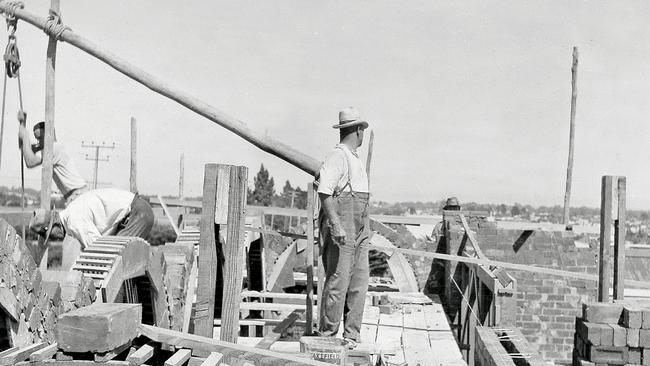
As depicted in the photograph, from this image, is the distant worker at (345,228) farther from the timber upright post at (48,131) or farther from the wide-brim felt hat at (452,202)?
the wide-brim felt hat at (452,202)

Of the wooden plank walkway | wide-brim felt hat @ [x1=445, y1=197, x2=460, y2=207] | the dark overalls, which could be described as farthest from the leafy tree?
the dark overalls

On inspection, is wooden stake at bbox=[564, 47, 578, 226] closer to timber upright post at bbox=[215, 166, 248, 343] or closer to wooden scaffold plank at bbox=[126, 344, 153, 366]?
timber upright post at bbox=[215, 166, 248, 343]

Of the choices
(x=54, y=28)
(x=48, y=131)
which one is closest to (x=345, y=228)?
(x=48, y=131)

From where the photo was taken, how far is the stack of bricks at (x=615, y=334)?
221 inches

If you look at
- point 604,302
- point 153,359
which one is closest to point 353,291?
point 604,302

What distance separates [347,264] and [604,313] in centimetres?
220

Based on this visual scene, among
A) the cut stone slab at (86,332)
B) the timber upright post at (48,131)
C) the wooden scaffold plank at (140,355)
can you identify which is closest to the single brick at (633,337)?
the wooden scaffold plank at (140,355)

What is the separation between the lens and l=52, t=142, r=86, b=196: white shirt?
659 cm

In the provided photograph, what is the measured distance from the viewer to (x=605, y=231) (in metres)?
5.96

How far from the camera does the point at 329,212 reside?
5.25 m

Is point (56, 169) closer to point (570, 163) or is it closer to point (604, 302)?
point (604, 302)

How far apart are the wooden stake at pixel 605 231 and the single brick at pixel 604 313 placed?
23 centimetres

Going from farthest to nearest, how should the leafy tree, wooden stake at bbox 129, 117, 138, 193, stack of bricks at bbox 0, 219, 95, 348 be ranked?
1. the leafy tree
2. wooden stake at bbox 129, 117, 138, 193
3. stack of bricks at bbox 0, 219, 95, 348

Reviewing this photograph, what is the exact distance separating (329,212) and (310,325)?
4.16 feet
